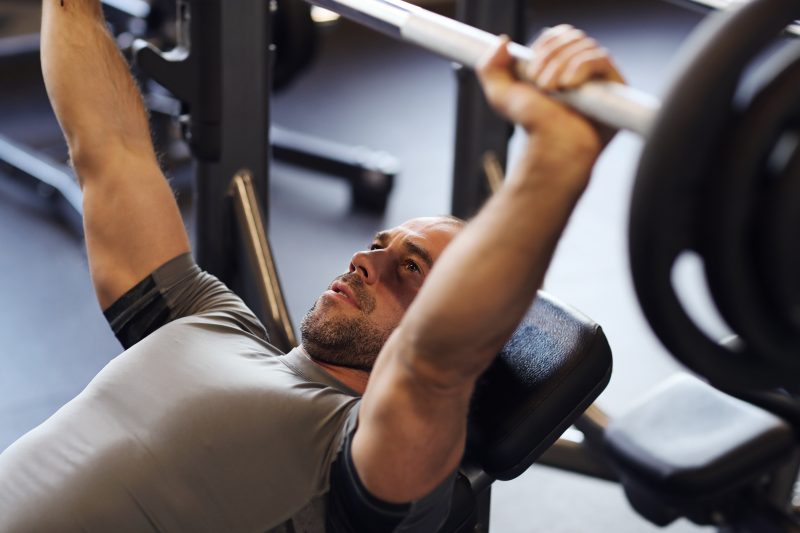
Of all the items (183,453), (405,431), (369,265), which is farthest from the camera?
(369,265)

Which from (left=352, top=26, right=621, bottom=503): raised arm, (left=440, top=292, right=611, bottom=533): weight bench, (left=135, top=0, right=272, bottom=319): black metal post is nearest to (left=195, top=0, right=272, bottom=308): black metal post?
(left=135, top=0, right=272, bottom=319): black metal post

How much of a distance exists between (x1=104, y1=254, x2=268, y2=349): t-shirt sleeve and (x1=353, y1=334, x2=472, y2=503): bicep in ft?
1.46

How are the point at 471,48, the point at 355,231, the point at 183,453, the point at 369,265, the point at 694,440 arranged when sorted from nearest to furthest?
the point at 471,48
the point at 183,453
the point at 369,265
the point at 694,440
the point at 355,231

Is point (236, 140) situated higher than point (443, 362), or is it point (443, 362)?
point (443, 362)

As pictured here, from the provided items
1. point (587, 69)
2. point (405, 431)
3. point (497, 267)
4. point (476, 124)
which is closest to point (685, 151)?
point (587, 69)

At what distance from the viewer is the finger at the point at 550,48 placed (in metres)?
0.99

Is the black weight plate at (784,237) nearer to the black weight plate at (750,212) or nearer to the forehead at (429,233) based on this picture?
the black weight plate at (750,212)

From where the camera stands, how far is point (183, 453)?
139 centimetres

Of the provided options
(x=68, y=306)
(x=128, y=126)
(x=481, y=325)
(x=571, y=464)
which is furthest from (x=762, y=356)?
(x=68, y=306)

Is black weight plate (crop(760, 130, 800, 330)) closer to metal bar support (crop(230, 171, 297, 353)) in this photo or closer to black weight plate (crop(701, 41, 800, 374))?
black weight plate (crop(701, 41, 800, 374))

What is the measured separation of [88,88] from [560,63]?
3.01ft

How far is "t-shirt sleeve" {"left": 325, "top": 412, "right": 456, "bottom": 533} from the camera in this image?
4.21 ft

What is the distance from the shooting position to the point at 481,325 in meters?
1.08

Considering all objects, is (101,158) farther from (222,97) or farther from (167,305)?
(222,97)
